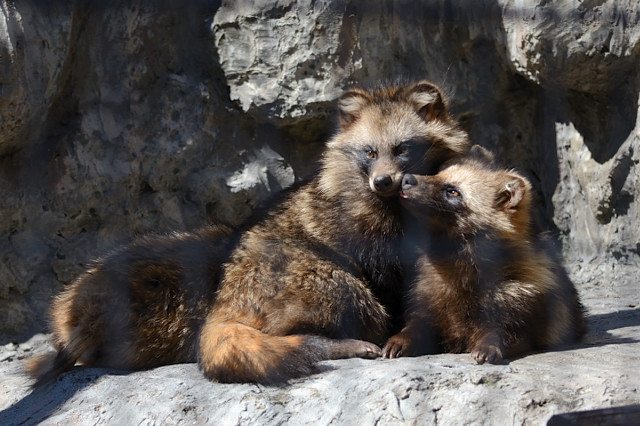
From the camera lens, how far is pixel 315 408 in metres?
2.84

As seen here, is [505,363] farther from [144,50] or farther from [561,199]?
[144,50]

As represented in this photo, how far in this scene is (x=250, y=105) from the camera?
5008 mm

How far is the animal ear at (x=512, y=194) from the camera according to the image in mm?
3586

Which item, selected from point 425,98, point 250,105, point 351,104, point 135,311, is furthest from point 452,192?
point 250,105

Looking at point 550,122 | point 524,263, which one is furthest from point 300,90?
point 524,263

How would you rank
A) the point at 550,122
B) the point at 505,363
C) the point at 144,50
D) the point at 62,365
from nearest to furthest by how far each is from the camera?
the point at 505,363 → the point at 62,365 → the point at 144,50 → the point at 550,122

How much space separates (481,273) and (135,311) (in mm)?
1458

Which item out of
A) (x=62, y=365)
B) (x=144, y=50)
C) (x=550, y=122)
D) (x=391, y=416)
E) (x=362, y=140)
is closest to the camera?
(x=391, y=416)

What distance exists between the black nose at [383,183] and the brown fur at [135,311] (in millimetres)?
804

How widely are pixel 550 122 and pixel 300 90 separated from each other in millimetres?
1635

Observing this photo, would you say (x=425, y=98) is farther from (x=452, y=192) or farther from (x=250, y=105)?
(x=250, y=105)

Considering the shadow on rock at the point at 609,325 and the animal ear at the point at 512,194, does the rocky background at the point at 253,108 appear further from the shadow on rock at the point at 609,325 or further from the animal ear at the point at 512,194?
the animal ear at the point at 512,194

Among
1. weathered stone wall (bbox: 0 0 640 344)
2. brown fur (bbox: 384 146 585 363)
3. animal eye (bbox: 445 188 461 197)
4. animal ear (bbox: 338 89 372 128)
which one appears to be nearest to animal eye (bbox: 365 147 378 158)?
animal ear (bbox: 338 89 372 128)

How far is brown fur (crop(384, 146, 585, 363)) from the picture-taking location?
335 cm
